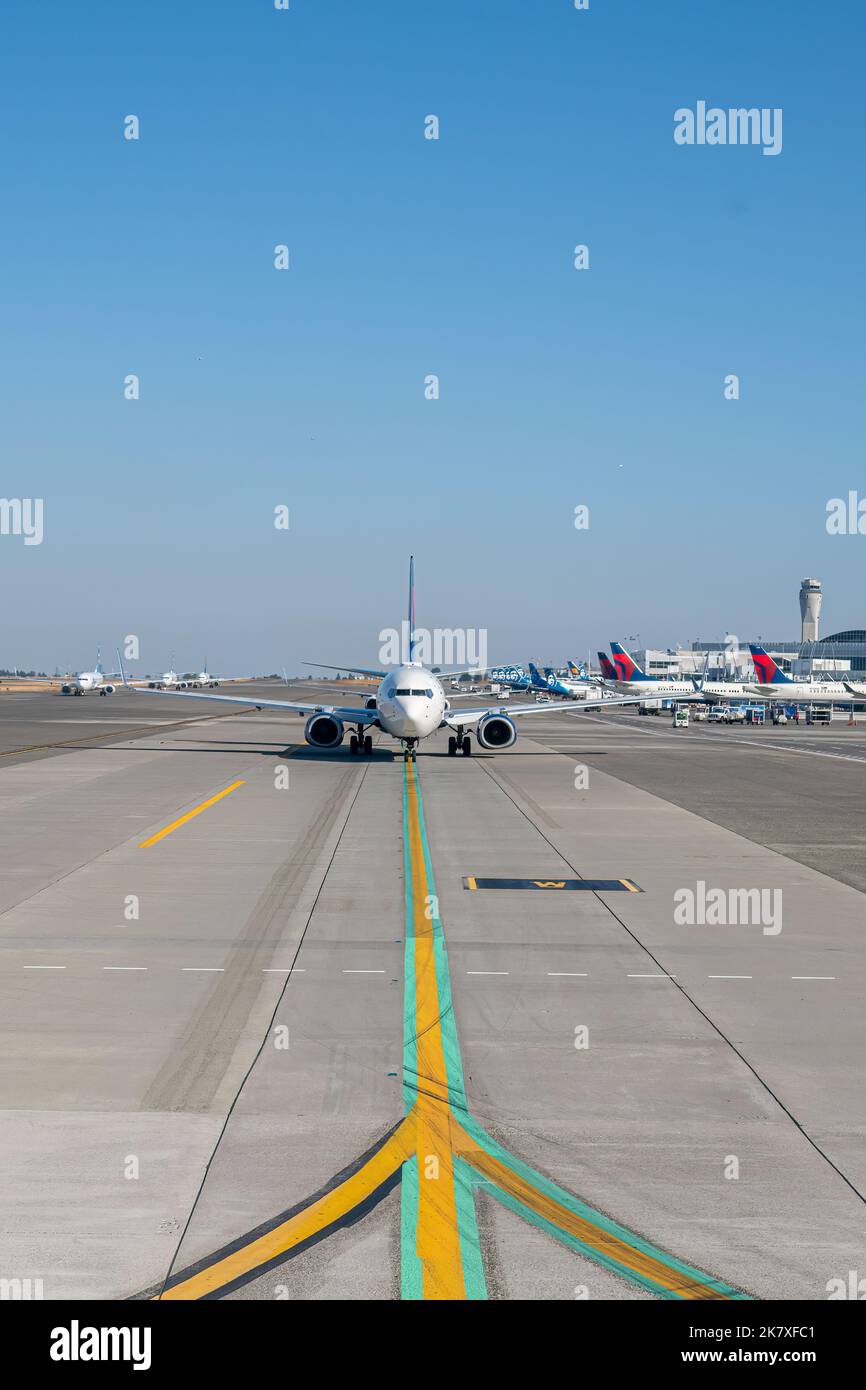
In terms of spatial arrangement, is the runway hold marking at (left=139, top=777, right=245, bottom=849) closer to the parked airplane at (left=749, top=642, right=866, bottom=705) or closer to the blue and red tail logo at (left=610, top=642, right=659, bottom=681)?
the parked airplane at (left=749, top=642, right=866, bottom=705)

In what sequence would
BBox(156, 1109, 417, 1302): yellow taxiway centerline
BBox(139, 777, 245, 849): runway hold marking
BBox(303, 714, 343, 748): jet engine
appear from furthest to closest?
1. BBox(303, 714, 343, 748): jet engine
2. BBox(139, 777, 245, 849): runway hold marking
3. BBox(156, 1109, 417, 1302): yellow taxiway centerline

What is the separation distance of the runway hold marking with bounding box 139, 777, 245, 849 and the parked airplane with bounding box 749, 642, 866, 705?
10338cm

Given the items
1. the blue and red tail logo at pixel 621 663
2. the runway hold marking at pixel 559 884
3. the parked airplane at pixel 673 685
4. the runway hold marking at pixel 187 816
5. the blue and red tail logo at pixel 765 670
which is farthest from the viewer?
the blue and red tail logo at pixel 621 663

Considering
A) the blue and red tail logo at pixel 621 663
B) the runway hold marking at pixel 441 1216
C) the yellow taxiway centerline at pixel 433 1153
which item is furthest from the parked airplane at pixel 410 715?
the blue and red tail logo at pixel 621 663

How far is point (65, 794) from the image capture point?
116 feet

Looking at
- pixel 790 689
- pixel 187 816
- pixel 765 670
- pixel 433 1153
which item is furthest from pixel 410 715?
pixel 790 689

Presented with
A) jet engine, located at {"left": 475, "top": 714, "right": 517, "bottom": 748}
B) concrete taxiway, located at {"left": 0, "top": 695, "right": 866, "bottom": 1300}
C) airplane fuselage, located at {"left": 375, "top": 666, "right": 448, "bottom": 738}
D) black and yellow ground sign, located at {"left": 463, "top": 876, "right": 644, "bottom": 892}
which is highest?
airplane fuselage, located at {"left": 375, "top": 666, "right": 448, "bottom": 738}

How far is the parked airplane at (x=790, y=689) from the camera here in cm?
13438

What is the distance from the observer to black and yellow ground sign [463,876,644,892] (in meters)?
21.3

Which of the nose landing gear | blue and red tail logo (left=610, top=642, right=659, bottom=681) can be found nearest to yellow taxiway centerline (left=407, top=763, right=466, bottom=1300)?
the nose landing gear

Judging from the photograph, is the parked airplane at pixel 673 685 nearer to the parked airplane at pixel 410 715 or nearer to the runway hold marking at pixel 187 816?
the parked airplane at pixel 410 715

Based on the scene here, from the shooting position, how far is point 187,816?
101ft

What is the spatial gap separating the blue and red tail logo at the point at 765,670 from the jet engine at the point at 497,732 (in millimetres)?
88203
